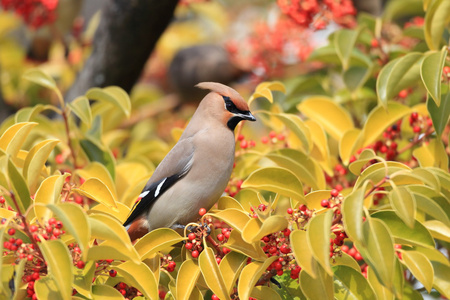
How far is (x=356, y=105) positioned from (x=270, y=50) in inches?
46.6

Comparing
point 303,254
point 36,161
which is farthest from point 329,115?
point 36,161

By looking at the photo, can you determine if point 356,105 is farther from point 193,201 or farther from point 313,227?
point 313,227

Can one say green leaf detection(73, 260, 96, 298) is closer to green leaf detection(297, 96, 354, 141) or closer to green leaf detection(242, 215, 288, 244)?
green leaf detection(242, 215, 288, 244)

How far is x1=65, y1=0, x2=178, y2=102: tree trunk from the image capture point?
3430mm

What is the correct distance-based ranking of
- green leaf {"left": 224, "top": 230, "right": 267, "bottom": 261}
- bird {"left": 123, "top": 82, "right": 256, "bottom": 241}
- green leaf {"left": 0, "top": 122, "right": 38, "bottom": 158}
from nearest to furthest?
1. green leaf {"left": 224, "top": 230, "right": 267, "bottom": 261}
2. green leaf {"left": 0, "top": 122, "right": 38, "bottom": 158}
3. bird {"left": 123, "top": 82, "right": 256, "bottom": 241}

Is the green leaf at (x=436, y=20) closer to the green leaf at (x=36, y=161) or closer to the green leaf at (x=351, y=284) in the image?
the green leaf at (x=351, y=284)

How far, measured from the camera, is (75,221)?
1.66 m

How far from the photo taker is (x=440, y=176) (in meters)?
2.00

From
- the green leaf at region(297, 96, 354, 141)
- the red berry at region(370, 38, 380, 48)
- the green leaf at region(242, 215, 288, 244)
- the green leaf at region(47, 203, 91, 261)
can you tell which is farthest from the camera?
the red berry at region(370, 38, 380, 48)

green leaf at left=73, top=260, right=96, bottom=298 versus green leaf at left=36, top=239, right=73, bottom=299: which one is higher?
green leaf at left=36, top=239, right=73, bottom=299

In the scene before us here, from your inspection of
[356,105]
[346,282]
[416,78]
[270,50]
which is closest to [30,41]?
[270,50]

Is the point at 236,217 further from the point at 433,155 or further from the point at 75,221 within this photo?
the point at 433,155

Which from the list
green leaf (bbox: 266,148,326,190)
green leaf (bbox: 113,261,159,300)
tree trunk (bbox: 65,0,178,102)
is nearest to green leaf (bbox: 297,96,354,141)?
green leaf (bbox: 266,148,326,190)

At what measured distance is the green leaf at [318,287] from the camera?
1.90 m
